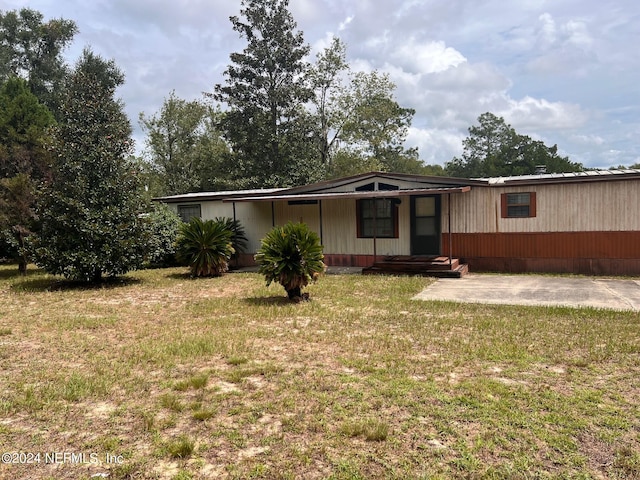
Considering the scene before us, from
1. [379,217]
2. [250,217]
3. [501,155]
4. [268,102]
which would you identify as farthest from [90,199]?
[501,155]

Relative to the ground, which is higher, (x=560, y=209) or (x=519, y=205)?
(x=519, y=205)

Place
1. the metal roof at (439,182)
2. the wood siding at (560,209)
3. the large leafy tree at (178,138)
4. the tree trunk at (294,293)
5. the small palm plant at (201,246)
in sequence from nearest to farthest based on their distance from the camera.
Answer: the tree trunk at (294,293) < the wood siding at (560,209) < the metal roof at (439,182) < the small palm plant at (201,246) < the large leafy tree at (178,138)

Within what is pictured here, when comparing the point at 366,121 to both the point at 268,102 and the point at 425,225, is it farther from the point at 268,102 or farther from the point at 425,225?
the point at 425,225

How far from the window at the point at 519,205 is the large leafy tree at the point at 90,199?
9.10 m

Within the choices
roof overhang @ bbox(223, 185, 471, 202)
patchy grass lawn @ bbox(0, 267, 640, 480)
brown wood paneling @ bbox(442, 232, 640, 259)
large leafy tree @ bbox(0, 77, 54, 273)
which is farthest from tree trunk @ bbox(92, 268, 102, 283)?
brown wood paneling @ bbox(442, 232, 640, 259)

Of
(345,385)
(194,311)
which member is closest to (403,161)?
(194,311)

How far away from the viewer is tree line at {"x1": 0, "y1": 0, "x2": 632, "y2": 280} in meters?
9.79

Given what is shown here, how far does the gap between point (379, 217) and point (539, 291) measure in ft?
16.5

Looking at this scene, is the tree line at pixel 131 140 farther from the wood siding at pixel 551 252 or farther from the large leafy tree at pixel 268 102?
the wood siding at pixel 551 252

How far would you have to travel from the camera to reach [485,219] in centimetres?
1111

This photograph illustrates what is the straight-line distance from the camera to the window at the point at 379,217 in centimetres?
1204

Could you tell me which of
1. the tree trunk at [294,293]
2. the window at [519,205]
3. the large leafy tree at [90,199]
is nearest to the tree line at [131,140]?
the large leafy tree at [90,199]

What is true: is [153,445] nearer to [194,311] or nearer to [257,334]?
[257,334]

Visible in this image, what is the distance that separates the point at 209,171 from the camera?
1072 inches
